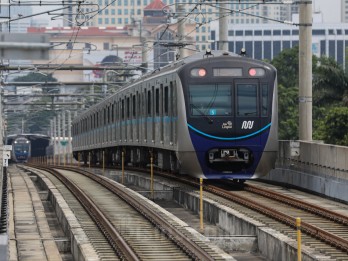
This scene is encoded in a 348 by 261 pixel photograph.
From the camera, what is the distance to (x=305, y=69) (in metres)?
30.5

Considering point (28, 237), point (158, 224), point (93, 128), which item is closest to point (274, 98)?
point (158, 224)

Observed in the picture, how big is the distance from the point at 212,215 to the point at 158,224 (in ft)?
9.19

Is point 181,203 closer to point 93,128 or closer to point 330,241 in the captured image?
point 330,241

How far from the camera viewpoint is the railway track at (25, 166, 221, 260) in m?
17.6

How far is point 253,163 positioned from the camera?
27578mm

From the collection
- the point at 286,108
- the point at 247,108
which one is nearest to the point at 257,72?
the point at 247,108

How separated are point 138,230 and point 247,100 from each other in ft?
24.0

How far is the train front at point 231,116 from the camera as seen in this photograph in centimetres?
2742

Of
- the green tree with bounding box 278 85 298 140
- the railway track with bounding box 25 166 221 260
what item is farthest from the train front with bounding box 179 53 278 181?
the green tree with bounding box 278 85 298 140

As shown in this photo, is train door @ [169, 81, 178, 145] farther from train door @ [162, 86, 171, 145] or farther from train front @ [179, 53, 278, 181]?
train front @ [179, 53, 278, 181]

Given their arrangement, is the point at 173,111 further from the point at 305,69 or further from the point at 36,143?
the point at 36,143

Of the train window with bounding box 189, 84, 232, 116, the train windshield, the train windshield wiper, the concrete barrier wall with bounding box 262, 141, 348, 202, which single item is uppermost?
the train window with bounding box 189, 84, 232, 116

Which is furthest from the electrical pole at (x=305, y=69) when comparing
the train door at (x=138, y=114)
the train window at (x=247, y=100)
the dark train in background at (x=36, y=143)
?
the dark train in background at (x=36, y=143)

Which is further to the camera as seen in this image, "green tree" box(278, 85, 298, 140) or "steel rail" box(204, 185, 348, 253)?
"green tree" box(278, 85, 298, 140)
